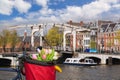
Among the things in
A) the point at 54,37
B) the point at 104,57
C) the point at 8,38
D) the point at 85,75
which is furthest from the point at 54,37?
the point at 85,75

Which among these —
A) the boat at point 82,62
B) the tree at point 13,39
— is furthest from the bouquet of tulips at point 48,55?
the tree at point 13,39

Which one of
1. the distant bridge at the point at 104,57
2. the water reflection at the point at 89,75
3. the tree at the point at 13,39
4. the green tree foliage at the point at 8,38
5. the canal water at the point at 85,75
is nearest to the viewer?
the canal water at the point at 85,75

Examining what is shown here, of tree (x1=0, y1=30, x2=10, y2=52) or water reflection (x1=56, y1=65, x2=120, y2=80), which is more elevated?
tree (x1=0, y1=30, x2=10, y2=52)

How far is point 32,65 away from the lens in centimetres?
676

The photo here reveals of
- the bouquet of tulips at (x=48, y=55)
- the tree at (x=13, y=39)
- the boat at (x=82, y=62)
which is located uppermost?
the tree at (x=13, y=39)

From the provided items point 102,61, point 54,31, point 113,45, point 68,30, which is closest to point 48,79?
point 102,61

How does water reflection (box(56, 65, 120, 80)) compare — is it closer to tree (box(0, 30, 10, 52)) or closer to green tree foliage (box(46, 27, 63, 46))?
tree (box(0, 30, 10, 52))

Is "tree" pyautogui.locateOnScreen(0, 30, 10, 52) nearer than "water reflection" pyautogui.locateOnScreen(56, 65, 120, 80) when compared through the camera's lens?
No

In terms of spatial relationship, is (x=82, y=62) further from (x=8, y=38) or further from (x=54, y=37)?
(x=8, y=38)

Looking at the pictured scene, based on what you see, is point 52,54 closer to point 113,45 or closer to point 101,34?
point 113,45

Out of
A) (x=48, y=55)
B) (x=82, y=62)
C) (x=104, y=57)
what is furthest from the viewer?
(x=104, y=57)

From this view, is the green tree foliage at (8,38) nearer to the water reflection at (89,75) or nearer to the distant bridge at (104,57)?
the distant bridge at (104,57)

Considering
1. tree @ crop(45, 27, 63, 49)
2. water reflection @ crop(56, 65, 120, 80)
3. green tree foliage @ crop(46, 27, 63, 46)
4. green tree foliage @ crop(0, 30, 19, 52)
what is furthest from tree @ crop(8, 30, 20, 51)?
water reflection @ crop(56, 65, 120, 80)

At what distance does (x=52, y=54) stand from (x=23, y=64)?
0.57 metres
